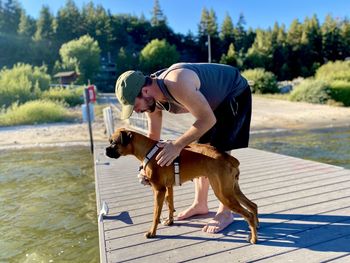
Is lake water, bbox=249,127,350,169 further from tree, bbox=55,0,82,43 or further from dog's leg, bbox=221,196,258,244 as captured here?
tree, bbox=55,0,82,43

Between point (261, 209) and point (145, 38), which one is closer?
point (261, 209)

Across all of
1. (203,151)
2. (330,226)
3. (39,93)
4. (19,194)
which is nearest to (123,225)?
(203,151)

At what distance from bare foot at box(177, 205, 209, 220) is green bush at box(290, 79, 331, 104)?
21.2 meters

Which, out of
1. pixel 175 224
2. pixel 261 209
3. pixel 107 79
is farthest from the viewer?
pixel 107 79

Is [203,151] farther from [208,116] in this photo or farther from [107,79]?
[107,79]

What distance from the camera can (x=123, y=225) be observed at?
3480mm

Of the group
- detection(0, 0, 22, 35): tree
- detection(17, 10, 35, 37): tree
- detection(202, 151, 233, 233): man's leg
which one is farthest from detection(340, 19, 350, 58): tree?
detection(202, 151, 233, 233): man's leg

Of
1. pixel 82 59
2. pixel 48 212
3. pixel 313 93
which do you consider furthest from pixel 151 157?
pixel 82 59

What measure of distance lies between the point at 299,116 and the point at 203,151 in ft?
52.9

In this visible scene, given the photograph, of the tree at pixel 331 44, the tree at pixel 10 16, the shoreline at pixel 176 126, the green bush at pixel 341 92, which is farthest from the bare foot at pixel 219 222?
the tree at pixel 10 16

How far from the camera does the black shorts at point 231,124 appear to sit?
3090 millimetres

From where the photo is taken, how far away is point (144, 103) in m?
2.73

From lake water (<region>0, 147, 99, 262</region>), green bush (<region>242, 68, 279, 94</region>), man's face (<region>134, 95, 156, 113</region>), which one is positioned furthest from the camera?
green bush (<region>242, 68, 279, 94</region>)

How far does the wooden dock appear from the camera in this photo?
273 centimetres
